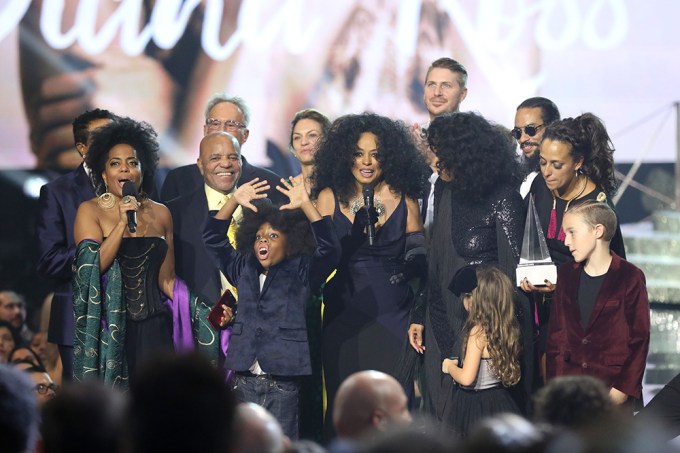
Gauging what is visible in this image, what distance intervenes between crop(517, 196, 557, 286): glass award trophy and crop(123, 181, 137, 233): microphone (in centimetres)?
162

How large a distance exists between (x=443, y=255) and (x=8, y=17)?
3.74 meters

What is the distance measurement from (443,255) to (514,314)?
42 centimetres

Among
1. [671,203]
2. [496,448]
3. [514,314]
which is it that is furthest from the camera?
[671,203]

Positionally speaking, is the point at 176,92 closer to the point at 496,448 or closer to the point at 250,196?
the point at 250,196

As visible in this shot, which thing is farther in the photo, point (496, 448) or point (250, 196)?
point (250, 196)

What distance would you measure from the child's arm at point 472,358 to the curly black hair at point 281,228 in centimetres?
85

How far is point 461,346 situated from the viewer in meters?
5.03

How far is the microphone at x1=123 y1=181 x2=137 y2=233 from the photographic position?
16.6 feet

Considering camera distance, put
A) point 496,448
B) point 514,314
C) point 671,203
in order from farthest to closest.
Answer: point 671,203 → point 514,314 → point 496,448

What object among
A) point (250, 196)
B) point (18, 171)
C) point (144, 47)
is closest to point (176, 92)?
point (144, 47)

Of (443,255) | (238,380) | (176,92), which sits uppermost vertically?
(176,92)

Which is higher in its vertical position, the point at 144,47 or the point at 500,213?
the point at 144,47

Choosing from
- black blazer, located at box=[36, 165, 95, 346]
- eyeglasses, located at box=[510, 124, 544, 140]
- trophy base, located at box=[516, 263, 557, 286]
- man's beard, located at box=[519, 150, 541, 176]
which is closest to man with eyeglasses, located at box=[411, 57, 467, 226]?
eyeglasses, located at box=[510, 124, 544, 140]

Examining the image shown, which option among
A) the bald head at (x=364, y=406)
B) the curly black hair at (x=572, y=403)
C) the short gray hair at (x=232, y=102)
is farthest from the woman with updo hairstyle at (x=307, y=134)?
the curly black hair at (x=572, y=403)
